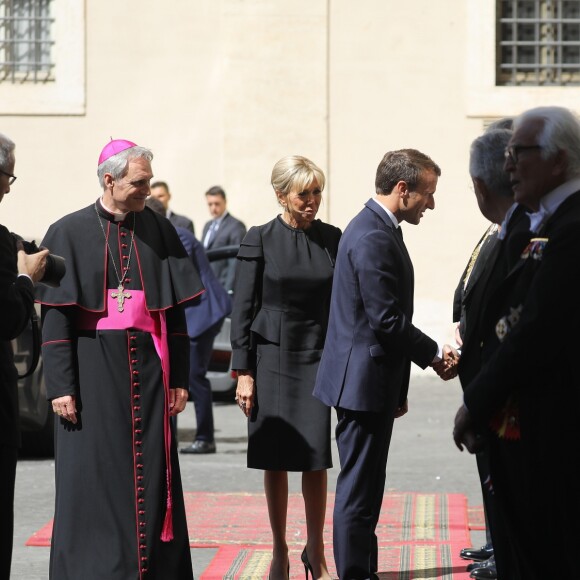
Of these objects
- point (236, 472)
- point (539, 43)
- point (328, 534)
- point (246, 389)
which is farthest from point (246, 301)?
point (539, 43)

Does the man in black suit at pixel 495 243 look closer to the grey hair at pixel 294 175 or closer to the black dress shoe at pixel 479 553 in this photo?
the grey hair at pixel 294 175

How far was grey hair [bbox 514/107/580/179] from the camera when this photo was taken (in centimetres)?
452

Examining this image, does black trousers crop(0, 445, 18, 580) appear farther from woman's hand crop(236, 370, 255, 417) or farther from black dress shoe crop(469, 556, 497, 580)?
black dress shoe crop(469, 556, 497, 580)

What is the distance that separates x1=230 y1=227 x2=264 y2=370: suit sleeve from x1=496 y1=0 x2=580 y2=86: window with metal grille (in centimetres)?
1165

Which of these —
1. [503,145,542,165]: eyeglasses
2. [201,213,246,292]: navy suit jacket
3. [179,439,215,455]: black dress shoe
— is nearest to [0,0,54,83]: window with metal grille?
[201,213,246,292]: navy suit jacket

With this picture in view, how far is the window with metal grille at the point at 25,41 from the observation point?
18.7m

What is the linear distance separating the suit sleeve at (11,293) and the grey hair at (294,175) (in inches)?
75.4

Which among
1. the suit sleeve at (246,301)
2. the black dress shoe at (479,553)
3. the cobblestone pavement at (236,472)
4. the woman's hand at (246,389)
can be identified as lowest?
the cobblestone pavement at (236,472)

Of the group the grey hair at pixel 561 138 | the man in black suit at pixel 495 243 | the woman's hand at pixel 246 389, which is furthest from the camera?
the woman's hand at pixel 246 389

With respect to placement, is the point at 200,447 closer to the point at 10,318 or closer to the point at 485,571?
the point at 485,571

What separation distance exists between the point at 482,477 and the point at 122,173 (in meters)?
1.91

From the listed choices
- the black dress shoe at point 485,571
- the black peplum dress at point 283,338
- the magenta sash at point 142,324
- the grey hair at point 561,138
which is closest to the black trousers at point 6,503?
the magenta sash at point 142,324

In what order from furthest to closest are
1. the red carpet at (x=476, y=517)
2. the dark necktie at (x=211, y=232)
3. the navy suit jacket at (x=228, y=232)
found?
the dark necktie at (x=211, y=232) < the navy suit jacket at (x=228, y=232) < the red carpet at (x=476, y=517)

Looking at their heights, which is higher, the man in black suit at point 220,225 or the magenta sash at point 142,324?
the man in black suit at point 220,225
